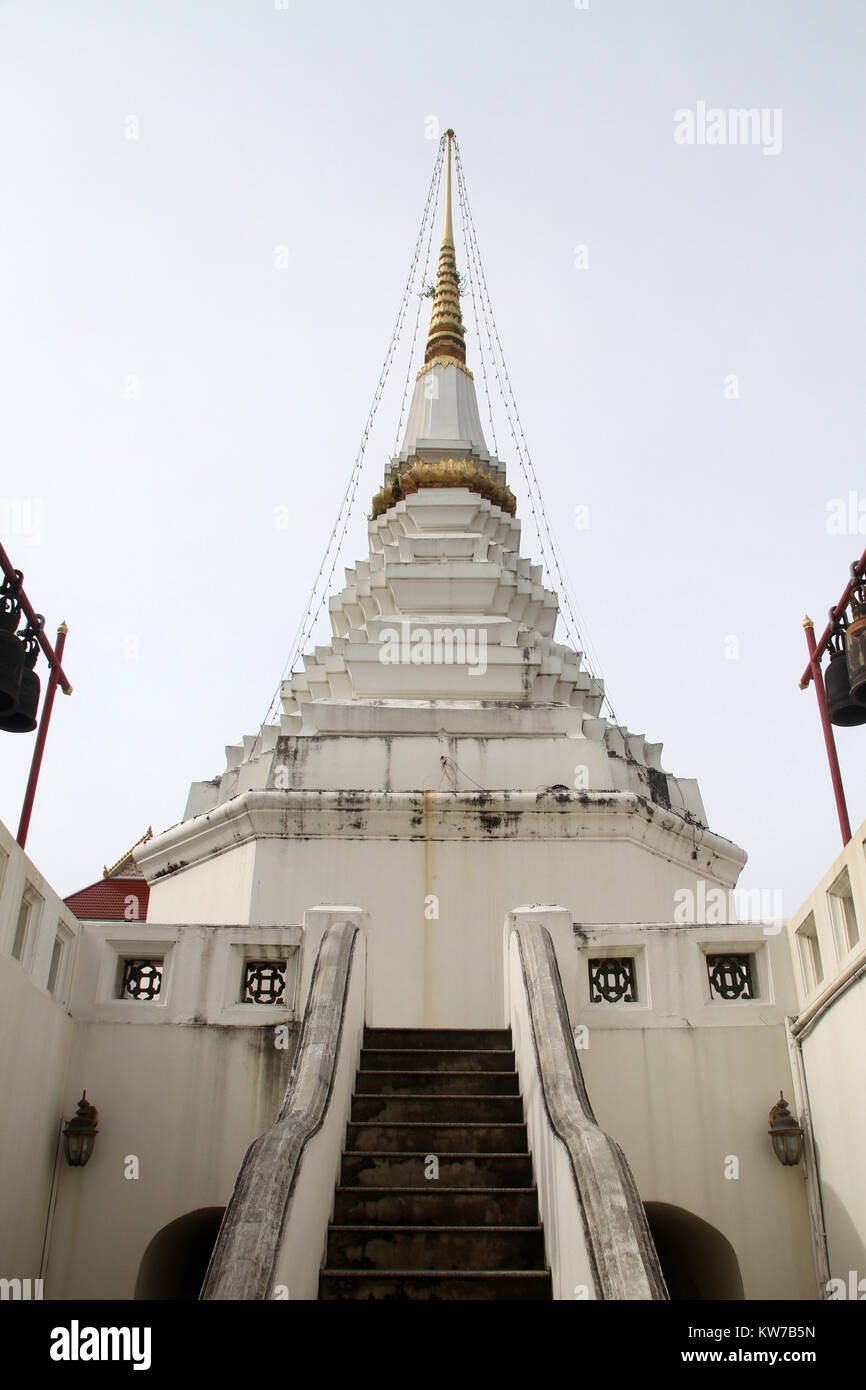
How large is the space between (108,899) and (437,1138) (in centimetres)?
2040

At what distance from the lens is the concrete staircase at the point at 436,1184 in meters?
7.21

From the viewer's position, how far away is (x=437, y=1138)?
8492mm

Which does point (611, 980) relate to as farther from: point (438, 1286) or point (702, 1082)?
point (438, 1286)

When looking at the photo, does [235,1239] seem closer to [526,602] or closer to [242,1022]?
[242,1022]

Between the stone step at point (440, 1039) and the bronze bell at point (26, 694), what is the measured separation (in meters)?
4.11

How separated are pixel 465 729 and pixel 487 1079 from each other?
23.9 feet

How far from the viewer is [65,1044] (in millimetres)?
9648

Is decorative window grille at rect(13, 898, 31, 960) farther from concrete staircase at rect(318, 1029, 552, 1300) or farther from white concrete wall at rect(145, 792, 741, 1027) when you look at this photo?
white concrete wall at rect(145, 792, 741, 1027)

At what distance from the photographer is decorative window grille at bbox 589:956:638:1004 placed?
408 inches

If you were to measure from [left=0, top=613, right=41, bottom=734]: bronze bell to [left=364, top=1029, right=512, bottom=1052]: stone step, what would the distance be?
4.11m

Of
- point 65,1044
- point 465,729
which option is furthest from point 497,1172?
point 465,729

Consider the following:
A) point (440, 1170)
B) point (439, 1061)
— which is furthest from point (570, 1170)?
point (439, 1061)

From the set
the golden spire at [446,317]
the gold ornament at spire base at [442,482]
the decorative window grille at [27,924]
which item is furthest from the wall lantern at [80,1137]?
the golden spire at [446,317]
